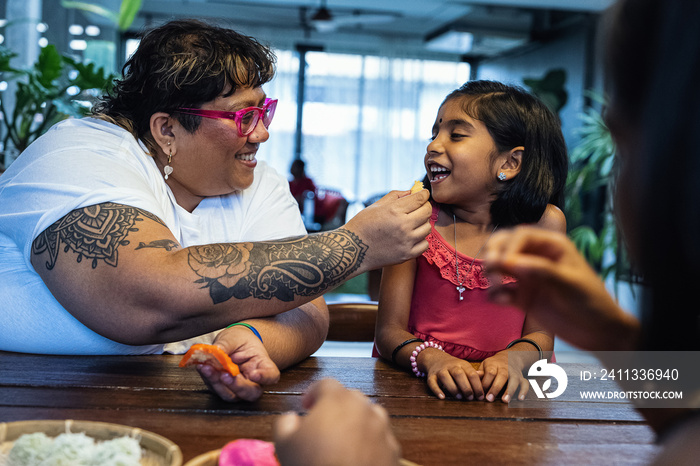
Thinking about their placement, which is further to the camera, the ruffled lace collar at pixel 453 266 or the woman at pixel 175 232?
the ruffled lace collar at pixel 453 266

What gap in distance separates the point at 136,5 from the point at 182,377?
165 inches

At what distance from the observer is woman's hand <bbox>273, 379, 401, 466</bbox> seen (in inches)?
20.1

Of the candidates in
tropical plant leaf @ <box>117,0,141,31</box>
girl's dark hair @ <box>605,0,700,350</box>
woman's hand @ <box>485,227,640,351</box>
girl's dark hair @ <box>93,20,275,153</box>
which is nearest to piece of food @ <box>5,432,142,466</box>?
woman's hand @ <box>485,227,640,351</box>

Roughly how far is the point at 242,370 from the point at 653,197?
0.75m

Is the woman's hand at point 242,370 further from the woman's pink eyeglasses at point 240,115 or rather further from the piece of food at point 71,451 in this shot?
the woman's pink eyeglasses at point 240,115

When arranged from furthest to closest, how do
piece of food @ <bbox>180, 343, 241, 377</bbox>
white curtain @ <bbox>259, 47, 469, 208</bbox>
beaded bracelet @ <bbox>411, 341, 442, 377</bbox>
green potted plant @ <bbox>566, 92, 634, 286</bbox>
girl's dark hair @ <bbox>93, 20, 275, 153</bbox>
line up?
1. white curtain @ <bbox>259, 47, 469, 208</bbox>
2. green potted plant @ <bbox>566, 92, 634, 286</bbox>
3. girl's dark hair @ <bbox>93, 20, 275, 153</bbox>
4. beaded bracelet @ <bbox>411, 341, 442, 377</bbox>
5. piece of food @ <bbox>180, 343, 241, 377</bbox>

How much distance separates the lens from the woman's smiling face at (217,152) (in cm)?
153

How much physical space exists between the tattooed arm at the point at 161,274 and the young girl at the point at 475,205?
18.6 inches

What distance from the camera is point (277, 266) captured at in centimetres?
122

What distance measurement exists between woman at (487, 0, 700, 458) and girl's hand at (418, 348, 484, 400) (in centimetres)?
49

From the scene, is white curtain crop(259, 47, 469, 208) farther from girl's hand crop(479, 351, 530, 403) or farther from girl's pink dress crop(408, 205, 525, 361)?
girl's hand crop(479, 351, 530, 403)

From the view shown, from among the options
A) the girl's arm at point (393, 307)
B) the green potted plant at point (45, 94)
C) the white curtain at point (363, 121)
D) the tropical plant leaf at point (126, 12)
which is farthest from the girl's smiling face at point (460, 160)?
the white curtain at point (363, 121)

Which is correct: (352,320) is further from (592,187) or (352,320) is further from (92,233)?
(592,187)

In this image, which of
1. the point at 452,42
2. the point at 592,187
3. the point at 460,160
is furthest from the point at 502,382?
the point at 452,42
